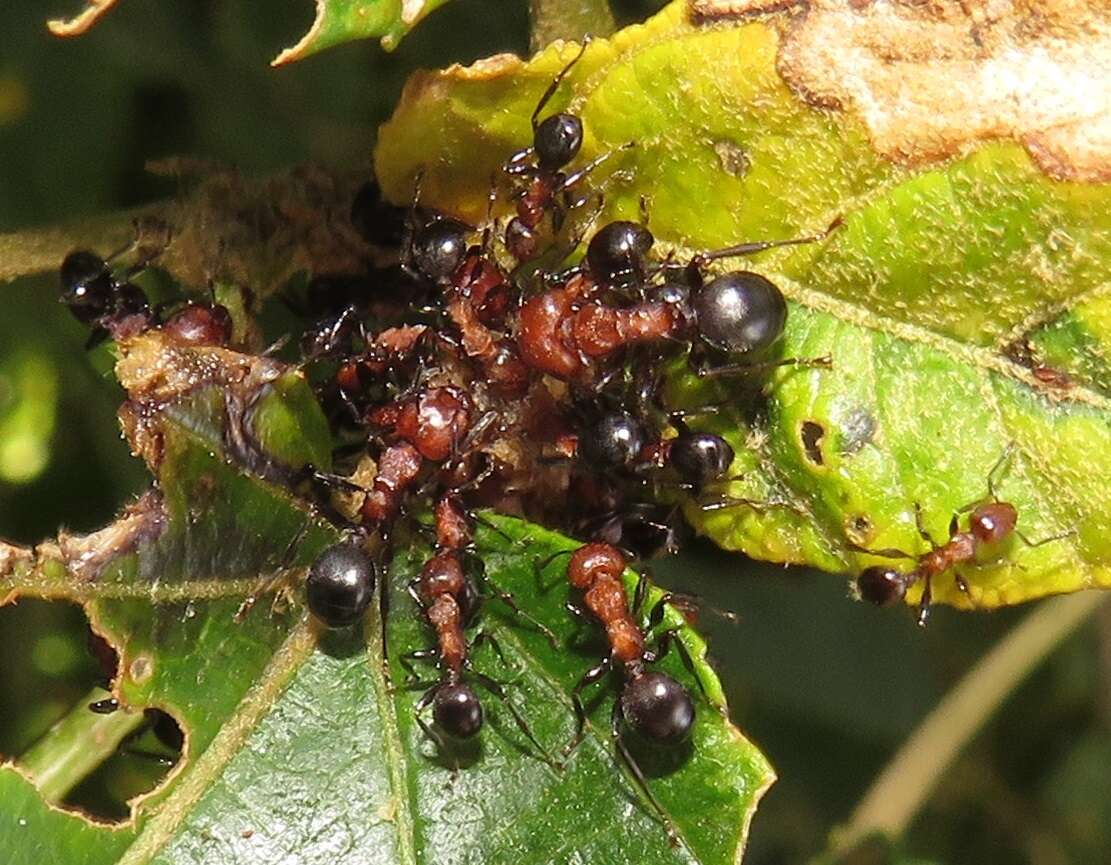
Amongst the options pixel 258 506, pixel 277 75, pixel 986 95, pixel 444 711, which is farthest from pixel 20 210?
pixel 986 95

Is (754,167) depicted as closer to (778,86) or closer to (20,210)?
(778,86)

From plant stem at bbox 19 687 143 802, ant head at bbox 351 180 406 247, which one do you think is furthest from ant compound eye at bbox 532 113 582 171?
plant stem at bbox 19 687 143 802

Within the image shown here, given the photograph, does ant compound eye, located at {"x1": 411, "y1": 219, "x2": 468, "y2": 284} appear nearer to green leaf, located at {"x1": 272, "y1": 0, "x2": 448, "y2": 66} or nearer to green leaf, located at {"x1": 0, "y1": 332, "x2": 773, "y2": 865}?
green leaf, located at {"x1": 0, "y1": 332, "x2": 773, "y2": 865}

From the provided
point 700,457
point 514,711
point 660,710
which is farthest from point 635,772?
point 700,457

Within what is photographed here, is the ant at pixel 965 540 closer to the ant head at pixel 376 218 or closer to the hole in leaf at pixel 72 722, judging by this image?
the ant head at pixel 376 218

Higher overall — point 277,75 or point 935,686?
point 277,75
